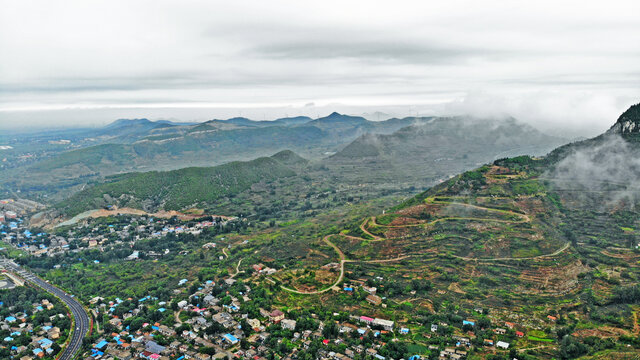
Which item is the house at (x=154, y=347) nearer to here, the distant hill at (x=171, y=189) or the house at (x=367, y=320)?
the house at (x=367, y=320)

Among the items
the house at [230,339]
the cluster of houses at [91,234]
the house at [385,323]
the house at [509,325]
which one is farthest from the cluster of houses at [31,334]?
the house at [509,325]

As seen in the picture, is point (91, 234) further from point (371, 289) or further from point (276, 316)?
point (371, 289)

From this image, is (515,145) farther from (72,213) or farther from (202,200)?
(72,213)

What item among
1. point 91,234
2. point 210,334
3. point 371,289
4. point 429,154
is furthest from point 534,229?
point 429,154

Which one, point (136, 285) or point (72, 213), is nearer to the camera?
point (136, 285)

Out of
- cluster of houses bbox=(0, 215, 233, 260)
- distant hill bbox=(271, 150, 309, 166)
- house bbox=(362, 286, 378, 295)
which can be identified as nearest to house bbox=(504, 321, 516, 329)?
house bbox=(362, 286, 378, 295)

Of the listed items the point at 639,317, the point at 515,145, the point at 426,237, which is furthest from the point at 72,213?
the point at 515,145
